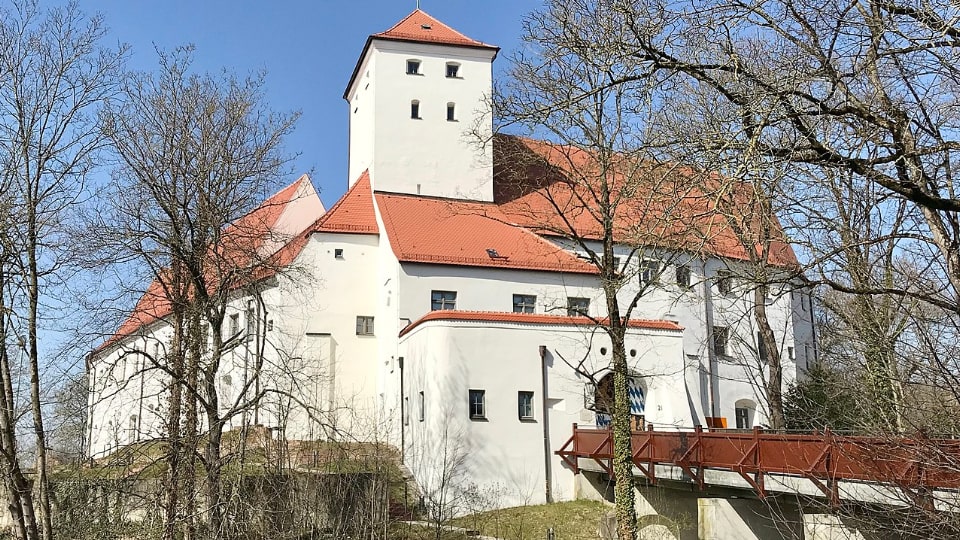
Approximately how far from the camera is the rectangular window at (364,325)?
3005cm

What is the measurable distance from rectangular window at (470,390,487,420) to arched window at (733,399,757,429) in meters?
11.0

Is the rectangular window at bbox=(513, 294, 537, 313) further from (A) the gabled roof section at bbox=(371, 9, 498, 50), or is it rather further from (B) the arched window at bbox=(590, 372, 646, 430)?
(A) the gabled roof section at bbox=(371, 9, 498, 50)

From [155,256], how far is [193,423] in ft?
10.6

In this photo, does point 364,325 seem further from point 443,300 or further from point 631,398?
point 631,398

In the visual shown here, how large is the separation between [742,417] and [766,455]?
16.0 m

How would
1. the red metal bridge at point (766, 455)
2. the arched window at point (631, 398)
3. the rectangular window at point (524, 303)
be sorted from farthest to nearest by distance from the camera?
1. the rectangular window at point (524, 303)
2. the arched window at point (631, 398)
3. the red metal bridge at point (766, 455)

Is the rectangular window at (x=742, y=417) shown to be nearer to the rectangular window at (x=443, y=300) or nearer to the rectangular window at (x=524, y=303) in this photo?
the rectangular window at (x=524, y=303)

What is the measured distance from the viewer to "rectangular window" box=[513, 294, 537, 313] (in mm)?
27859

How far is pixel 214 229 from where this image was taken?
Answer: 52.9 ft

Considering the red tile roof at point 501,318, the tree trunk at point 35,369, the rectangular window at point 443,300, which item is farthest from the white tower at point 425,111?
the tree trunk at point 35,369

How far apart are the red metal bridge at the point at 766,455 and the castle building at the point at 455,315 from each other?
1.47 metres

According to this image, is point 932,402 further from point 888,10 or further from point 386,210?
point 386,210

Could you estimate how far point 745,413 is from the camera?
3123cm

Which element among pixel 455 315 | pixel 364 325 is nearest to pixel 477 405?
pixel 455 315
